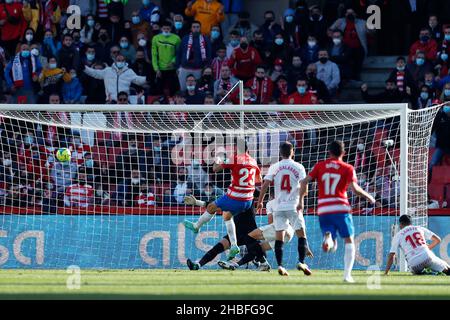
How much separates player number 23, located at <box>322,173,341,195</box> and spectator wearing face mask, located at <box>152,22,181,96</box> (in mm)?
10305

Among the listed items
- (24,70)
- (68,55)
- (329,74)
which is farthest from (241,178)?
(24,70)

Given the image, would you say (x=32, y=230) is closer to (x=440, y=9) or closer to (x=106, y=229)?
(x=106, y=229)

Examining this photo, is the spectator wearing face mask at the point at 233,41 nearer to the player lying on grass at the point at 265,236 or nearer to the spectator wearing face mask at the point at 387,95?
the spectator wearing face mask at the point at 387,95

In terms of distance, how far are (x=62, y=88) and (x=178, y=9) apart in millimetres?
3157

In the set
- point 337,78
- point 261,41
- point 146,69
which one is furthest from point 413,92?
→ point 146,69

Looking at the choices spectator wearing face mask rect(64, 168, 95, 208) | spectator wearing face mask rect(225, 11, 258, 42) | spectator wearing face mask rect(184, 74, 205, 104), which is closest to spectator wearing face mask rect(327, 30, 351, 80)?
spectator wearing face mask rect(225, 11, 258, 42)

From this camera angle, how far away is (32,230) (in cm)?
1964

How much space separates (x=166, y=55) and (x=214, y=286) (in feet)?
38.3

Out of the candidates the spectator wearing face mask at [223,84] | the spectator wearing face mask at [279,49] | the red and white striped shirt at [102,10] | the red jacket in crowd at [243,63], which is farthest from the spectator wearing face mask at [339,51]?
the red and white striped shirt at [102,10]

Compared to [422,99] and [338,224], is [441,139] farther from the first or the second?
[338,224]

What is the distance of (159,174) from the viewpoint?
20.7 m

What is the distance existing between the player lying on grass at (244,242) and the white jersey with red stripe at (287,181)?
1.39 m

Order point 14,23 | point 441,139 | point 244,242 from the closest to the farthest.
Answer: point 244,242
point 441,139
point 14,23

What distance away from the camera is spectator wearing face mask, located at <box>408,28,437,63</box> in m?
23.9
